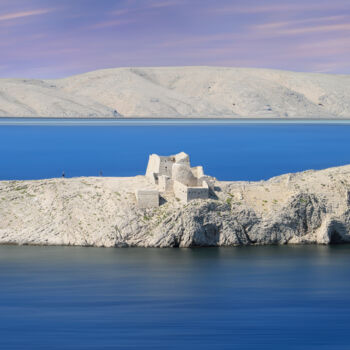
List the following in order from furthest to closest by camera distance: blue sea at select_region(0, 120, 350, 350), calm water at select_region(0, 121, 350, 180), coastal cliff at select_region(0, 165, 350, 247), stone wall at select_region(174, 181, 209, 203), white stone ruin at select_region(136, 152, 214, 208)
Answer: calm water at select_region(0, 121, 350, 180) < white stone ruin at select_region(136, 152, 214, 208) < stone wall at select_region(174, 181, 209, 203) < coastal cliff at select_region(0, 165, 350, 247) < blue sea at select_region(0, 120, 350, 350)

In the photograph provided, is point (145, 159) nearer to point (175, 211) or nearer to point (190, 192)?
point (190, 192)

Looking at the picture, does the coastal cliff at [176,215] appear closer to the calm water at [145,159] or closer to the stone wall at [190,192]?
the stone wall at [190,192]

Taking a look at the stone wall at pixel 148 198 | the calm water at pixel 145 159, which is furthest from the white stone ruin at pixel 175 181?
the calm water at pixel 145 159

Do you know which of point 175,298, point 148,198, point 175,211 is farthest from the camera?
point 148,198

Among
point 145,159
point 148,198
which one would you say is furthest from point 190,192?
point 145,159

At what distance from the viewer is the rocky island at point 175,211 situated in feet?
203

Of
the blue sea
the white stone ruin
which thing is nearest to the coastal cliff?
the white stone ruin

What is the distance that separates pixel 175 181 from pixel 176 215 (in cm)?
411

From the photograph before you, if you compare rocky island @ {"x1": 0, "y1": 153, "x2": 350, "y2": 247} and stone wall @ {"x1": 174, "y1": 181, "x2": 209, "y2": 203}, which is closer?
rocky island @ {"x1": 0, "y1": 153, "x2": 350, "y2": 247}

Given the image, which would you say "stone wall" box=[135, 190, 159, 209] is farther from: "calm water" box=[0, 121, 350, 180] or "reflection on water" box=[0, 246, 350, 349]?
"calm water" box=[0, 121, 350, 180]

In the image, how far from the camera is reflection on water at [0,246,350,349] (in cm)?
4209

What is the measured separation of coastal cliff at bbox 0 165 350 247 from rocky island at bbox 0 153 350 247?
0.07 metres

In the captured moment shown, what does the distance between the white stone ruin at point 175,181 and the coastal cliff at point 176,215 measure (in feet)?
2.24

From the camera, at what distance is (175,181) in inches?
2549
